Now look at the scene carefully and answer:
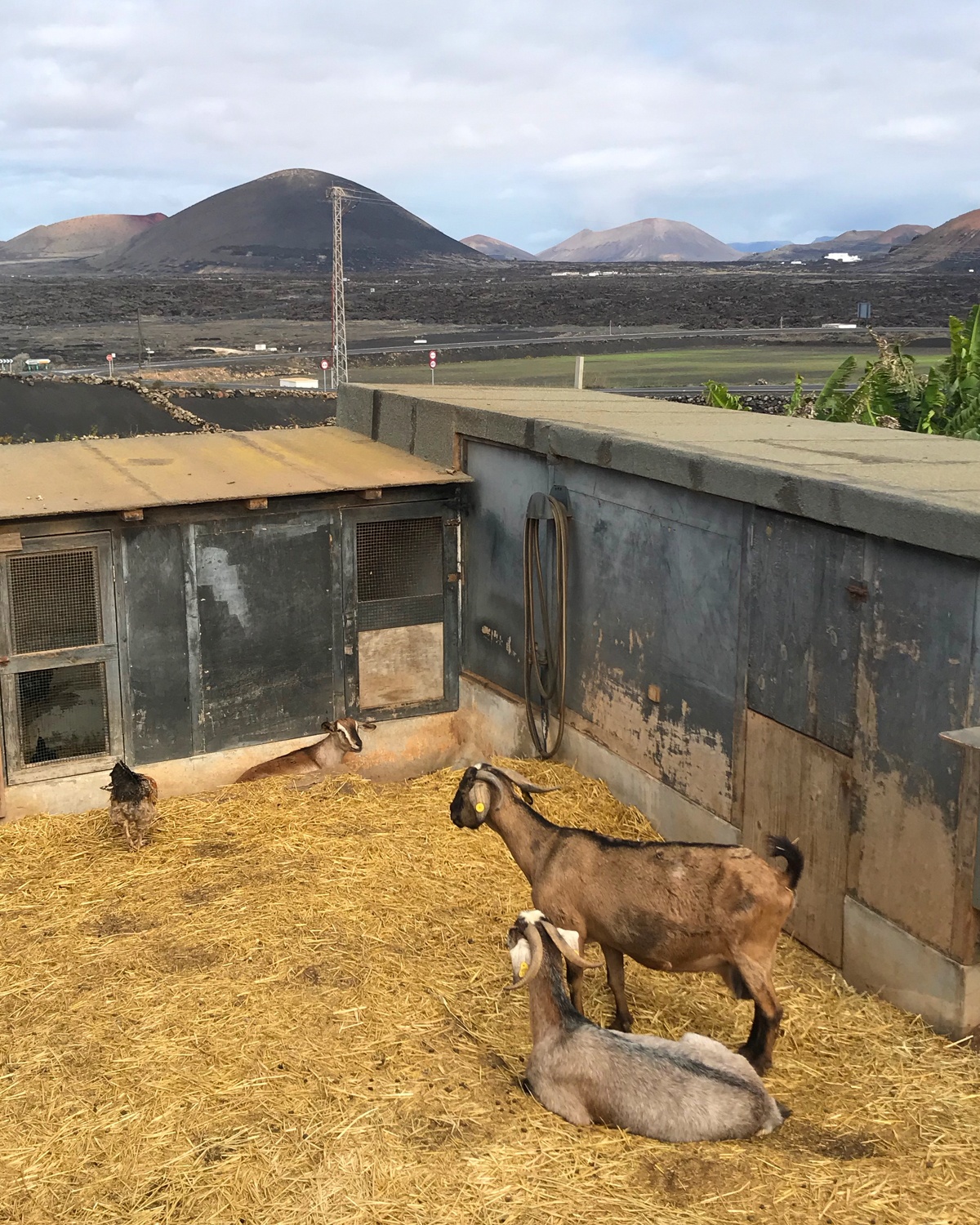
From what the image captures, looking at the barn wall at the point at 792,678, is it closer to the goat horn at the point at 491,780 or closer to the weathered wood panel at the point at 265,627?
the goat horn at the point at 491,780

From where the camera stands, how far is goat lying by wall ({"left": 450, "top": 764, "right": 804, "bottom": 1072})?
263 inches

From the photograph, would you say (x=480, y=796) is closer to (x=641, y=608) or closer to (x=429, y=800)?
(x=641, y=608)

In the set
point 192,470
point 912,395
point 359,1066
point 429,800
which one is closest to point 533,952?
point 359,1066

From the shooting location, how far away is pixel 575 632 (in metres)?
11.0

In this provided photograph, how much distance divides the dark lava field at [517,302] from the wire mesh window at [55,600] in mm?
81956

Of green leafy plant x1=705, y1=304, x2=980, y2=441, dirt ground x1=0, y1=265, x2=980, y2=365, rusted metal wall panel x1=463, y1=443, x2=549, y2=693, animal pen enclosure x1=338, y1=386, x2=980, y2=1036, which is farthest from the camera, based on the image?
dirt ground x1=0, y1=265, x2=980, y2=365

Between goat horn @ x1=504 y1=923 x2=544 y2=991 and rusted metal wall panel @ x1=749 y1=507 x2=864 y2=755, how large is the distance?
261cm

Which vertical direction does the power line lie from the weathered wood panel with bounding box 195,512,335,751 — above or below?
above

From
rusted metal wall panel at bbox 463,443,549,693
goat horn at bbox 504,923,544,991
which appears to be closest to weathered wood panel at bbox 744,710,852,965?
goat horn at bbox 504,923,544,991

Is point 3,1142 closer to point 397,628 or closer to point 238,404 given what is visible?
point 397,628

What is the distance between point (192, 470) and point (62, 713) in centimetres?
257

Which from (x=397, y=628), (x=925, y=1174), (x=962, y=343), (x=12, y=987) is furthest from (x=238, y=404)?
(x=925, y=1174)

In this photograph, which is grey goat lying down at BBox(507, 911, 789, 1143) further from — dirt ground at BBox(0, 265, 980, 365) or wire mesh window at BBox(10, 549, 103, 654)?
dirt ground at BBox(0, 265, 980, 365)

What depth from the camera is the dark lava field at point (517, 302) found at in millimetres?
111125
